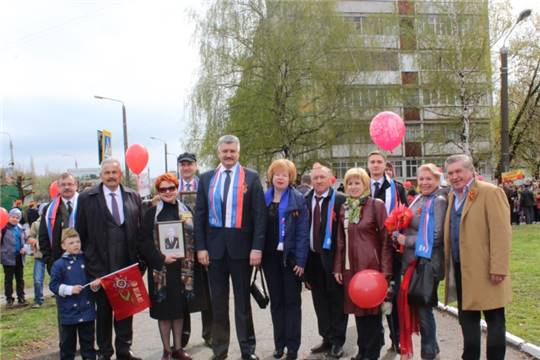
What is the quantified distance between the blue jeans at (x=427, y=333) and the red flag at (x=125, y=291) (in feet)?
9.52

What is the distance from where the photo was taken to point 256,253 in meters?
4.98

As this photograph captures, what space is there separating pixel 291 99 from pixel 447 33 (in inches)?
411

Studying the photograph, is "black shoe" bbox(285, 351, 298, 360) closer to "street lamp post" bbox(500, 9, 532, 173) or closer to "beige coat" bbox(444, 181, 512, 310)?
"beige coat" bbox(444, 181, 512, 310)

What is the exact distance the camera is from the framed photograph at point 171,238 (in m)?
5.22

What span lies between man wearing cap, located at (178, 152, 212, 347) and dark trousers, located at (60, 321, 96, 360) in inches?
41.0

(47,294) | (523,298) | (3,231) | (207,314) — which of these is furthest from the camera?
(47,294)

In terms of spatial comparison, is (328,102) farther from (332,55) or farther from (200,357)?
(200,357)

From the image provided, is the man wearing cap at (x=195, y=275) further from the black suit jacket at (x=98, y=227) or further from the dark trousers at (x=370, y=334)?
the dark trousers at (x=370, y=334)

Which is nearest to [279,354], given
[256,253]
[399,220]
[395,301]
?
[256,253]

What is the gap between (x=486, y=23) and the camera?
26.9m

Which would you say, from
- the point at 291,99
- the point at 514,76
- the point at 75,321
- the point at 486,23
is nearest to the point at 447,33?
the point at 486,23

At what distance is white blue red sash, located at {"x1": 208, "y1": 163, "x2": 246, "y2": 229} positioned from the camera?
507cm

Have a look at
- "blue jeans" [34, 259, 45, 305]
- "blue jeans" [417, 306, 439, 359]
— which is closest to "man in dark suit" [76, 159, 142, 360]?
"blue jeans" [417, 306, 439, 359]

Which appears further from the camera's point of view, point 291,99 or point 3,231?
point 291,99
